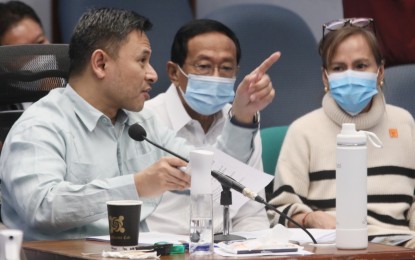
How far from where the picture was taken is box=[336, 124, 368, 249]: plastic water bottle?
7.79 ft

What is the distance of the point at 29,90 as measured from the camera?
10.2 feet

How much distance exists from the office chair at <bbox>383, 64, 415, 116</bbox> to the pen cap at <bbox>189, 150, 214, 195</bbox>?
7.08 ft

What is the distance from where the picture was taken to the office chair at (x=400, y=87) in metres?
4.31

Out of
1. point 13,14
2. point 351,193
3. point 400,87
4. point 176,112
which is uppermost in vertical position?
point 13,14

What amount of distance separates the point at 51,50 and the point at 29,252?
93cm

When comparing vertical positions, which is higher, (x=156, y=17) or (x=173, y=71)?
(x=156, y=17)

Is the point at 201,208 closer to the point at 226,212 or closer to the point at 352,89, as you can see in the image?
the point at 226,212

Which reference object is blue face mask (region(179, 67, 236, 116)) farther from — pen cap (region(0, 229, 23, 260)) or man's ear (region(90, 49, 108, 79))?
pen cap (region(0, 229, 23, 260))

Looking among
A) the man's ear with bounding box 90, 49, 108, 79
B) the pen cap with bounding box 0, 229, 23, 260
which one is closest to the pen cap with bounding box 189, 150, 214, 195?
the pen cap with bounding box 0, 229, 23, 260

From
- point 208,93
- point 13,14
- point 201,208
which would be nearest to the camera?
point 201,208

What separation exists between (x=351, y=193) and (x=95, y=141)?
0.85 m

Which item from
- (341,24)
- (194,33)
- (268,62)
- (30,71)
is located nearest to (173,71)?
(194,33)

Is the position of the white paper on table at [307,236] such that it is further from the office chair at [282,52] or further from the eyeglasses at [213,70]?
the office chair at [282,52]

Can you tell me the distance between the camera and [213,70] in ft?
12.6
